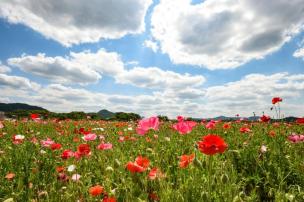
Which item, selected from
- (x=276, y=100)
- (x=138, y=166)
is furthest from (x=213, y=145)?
(x=276, y=100)

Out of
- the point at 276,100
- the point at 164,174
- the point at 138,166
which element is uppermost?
the point at 276,100

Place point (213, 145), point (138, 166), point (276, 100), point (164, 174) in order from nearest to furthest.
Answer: point (213, 145), point (138, 166), point (164, 174), point (276, 100)

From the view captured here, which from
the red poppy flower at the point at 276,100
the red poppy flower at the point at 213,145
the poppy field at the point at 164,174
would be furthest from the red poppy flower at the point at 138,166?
the red poppy flower at the point at 276,100

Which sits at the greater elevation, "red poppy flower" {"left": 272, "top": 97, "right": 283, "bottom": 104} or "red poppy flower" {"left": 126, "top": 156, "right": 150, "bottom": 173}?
"red poppy flower" {"left": 272, "top": 97, "right": 283, "bottom": 104}

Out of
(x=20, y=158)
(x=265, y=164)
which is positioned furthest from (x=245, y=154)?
(x=20, y=158)

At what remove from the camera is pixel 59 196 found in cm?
277

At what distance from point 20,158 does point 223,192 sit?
121 inches

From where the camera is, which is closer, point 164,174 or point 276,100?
point 164,174

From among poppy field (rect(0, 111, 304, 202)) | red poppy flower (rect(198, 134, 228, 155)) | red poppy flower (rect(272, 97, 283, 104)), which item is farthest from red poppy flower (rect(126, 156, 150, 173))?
red poppy flower (rect(272, 97, 283, 104))

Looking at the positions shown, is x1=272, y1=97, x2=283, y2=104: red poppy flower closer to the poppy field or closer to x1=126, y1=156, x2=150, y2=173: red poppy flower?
the poppy field

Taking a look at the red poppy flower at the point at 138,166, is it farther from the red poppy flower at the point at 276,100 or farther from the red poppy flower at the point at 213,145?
the red poppy flower at the point at 276,100

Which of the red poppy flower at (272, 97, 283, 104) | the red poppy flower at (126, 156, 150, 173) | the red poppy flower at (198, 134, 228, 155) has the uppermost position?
the red poppy flower at (272, 97, 283, 104)

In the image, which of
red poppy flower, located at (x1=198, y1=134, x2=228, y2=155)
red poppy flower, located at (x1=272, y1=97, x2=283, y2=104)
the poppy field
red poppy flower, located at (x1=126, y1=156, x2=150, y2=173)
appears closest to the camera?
red poppy flower, located at (x1=198, y1=134, x2=228, y2=155)

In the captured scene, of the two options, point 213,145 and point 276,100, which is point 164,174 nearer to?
point 213,145
